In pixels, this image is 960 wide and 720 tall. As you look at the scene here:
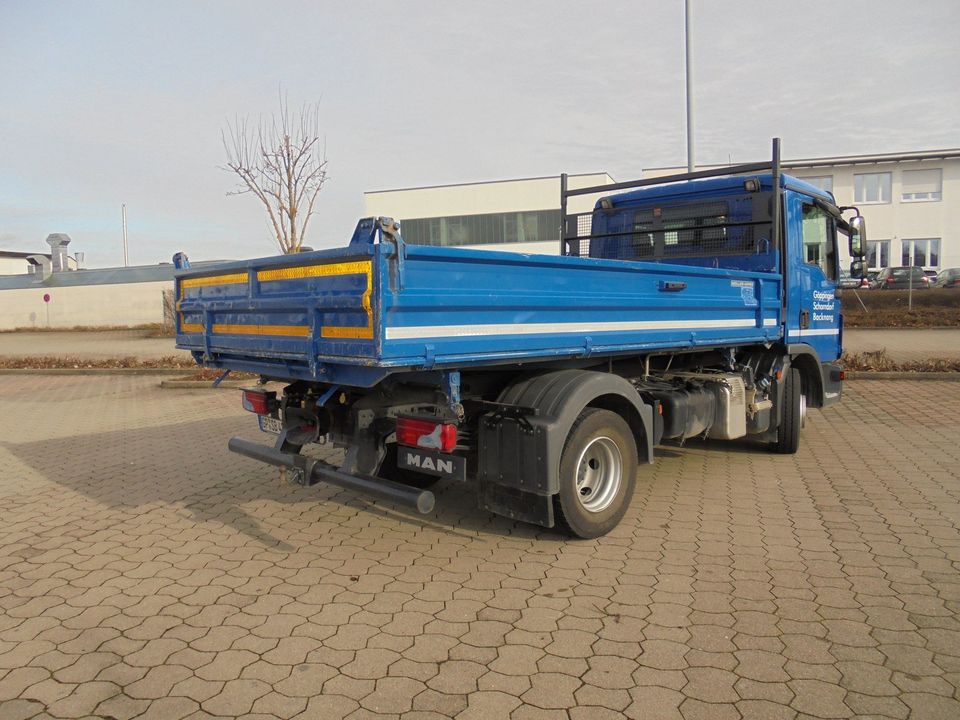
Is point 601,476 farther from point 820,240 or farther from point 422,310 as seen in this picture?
point 820,240

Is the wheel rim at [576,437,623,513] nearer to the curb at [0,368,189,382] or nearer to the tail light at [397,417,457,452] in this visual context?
the tail light at [397,417,457,452]

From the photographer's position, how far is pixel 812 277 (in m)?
7.14

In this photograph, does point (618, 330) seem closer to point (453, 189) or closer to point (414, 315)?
point (414, 315)

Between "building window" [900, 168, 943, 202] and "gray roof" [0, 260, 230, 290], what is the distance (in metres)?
39.4

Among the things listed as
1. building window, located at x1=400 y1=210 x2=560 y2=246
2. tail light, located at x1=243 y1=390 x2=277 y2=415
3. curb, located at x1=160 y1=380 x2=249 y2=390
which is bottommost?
curb, located at x1=160 y1=380 x2=249 y2=390

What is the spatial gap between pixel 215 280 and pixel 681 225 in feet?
14.9

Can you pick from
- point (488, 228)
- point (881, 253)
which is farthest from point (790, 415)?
point (881, 253)

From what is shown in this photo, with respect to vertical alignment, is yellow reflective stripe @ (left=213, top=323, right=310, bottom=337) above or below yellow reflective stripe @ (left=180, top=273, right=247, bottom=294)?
below

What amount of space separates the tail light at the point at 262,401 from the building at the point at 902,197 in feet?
116

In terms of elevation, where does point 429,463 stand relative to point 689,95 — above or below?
below

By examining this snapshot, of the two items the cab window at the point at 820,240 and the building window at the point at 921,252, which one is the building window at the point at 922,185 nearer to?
the building window at the point at 921,252

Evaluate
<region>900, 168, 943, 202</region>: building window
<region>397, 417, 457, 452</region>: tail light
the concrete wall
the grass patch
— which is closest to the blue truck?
<region>397, 417, 457, 452</region>: tail light

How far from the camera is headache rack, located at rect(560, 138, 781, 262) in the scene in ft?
21.5

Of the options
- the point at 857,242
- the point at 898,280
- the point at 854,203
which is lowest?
the point at 857,242
